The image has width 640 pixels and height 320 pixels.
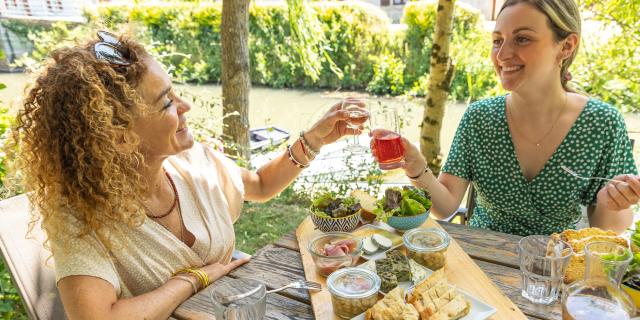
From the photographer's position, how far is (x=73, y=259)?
1316mm

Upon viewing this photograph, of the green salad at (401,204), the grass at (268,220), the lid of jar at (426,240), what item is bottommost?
the grass at (268,220)

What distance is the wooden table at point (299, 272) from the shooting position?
1300mm

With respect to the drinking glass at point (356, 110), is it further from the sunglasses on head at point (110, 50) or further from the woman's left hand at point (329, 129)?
the sunglasses on head at point (110, 50)

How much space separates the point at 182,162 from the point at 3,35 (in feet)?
47.6

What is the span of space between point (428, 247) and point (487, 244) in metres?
0.35

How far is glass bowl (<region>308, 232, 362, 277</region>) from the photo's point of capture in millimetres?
1438

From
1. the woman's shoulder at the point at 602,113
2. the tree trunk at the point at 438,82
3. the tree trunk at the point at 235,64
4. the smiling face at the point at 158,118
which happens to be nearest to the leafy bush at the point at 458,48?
the tree trunk at the point at 438,82

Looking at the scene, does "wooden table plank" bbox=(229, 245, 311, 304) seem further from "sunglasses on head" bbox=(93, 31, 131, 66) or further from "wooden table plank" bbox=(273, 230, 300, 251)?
"sunglasses on head" bbox=(93, 31, 131, 66)

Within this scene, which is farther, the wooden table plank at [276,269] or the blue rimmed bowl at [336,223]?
the blue rimmed bowl at [336,223]

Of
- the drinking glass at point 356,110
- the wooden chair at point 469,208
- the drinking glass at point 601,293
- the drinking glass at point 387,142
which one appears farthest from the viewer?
the wooden chair at point 469,208

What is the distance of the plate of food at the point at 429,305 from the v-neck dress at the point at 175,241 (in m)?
0.73

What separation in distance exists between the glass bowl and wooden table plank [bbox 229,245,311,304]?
9 cm

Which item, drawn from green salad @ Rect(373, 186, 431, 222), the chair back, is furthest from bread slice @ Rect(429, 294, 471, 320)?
the chair back

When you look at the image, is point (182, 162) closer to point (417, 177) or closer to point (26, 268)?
point (26, 268)
